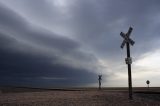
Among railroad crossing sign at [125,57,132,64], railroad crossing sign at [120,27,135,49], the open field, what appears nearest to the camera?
the open field

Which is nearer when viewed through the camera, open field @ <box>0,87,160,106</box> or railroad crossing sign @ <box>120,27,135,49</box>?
open field @ <box>0,87,160,106</box>

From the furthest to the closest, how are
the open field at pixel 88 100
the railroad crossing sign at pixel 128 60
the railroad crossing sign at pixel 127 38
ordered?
the railroad crossing sign at pixel 127 38, the railroad crossing sign at pixel 128 60, the open field at pixel 88 100

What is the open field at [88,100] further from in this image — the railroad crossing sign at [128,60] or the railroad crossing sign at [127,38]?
the railroad crossing sign at [127,38]

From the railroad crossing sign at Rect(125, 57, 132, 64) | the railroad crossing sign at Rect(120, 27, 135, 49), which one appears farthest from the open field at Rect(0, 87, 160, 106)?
the railroad crossing sign at Rect(120, 27, 135, 49)

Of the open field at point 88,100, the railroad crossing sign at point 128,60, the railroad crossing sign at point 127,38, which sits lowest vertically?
the open field at point 88,100

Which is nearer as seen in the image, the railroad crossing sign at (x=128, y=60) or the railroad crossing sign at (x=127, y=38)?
the railroad crossing sign at (x=128, y=60)

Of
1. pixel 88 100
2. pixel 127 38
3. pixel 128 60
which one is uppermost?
pixel 127 38

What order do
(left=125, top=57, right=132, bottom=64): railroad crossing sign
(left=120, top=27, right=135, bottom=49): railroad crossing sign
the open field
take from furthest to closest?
(left=120, top=27, right=135, bottom=49): railroad crossing sign, (left=125, top=57, right=132, bottom=64): railroad crossing sign, the open field

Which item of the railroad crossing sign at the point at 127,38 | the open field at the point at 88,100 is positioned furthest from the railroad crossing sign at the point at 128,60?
the open field at the point at 88,100

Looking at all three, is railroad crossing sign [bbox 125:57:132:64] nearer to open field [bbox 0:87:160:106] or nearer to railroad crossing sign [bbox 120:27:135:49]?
railroad crossing sign [bbox 120:27:135:49]

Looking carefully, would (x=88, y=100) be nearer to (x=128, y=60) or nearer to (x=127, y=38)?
(x=128, y=60)

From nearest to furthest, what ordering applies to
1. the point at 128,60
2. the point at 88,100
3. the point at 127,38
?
the point at 88,100, the point at 128,60, the point at 127,38

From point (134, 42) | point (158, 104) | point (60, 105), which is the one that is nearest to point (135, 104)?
point (158, 104)

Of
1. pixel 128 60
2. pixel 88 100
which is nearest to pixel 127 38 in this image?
pixel 128 60
